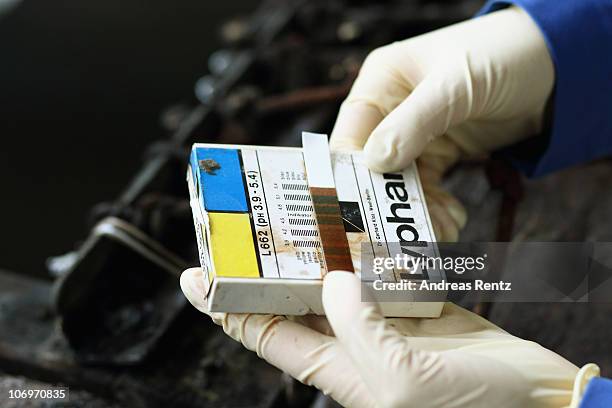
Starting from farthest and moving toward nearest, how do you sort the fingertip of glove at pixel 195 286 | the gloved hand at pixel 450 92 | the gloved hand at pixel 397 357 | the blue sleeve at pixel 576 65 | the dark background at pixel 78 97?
1. the dark background at pixel 78 97
2. the blue sleeve at pixel 576 65
3. the gloved hand at pixel 450 92
4. the fingertip of glove at pixel 195 286
5. the gloved hand at pixel 397 357

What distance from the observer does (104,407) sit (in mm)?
1229

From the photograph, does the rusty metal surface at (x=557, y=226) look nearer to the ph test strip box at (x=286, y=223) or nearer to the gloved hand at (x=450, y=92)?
the gloved hand at (x=450, y=92)

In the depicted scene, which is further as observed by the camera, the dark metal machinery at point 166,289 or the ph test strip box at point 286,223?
the dark metal machinery at point 166,289

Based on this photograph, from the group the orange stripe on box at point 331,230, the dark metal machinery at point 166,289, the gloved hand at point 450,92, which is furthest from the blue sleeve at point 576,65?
the orange stripe on box at point 331,230

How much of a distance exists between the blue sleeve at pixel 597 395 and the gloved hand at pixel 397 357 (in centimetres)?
2

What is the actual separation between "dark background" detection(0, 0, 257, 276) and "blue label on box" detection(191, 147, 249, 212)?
126 centimetres

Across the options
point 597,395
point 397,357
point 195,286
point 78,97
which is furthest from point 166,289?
point 78,97

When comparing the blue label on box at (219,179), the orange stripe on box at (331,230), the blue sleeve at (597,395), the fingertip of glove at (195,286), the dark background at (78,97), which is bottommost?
the dark background at (78,97)

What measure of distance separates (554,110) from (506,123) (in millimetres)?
92

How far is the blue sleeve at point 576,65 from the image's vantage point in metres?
1.34

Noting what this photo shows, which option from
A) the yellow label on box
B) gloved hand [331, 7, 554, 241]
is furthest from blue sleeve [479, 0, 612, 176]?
the yellow label on box

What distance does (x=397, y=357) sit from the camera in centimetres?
91

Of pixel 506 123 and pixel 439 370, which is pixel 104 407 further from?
pixel 506 123

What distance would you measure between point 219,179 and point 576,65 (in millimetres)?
732
